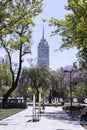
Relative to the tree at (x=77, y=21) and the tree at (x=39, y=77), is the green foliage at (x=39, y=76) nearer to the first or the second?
the tree at (x=39, y=77)

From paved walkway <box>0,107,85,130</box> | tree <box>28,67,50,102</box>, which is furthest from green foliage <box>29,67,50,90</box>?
paved walkway <box>0,107,85,130</box>

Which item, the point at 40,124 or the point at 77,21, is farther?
the point at 40,124

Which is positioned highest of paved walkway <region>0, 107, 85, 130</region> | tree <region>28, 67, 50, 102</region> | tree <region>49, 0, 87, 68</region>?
tree <region>28, 67, 50, 102</region>

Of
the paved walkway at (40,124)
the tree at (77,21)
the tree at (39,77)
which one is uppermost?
the tree at (39,77)

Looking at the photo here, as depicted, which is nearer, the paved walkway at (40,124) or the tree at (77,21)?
the tree at (77,21)

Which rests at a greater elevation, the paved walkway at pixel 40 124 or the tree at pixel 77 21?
the tree at pixel 77 21

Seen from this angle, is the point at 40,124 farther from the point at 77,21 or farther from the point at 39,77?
the point at 39,77

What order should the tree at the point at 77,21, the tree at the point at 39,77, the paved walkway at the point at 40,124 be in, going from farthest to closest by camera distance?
the tree at the point at 39,77, the paved walkway at the point at 40,124, the tree at the point at 77,21

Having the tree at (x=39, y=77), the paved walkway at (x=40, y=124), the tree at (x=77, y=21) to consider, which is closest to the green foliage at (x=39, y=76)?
Answer: the tree at (x=39, y=77)

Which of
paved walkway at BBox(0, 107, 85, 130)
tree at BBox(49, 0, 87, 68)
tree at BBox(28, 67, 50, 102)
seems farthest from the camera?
tree at BBox(28, 67, 50, 102)

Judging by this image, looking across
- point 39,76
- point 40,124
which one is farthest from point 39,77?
point 40,124

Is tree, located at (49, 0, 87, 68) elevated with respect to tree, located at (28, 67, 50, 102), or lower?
lower

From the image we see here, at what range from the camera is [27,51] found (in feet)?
219

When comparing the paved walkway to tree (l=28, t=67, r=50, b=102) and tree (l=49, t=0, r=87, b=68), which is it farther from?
tree (l=28, t=67, r=50, b=102)
